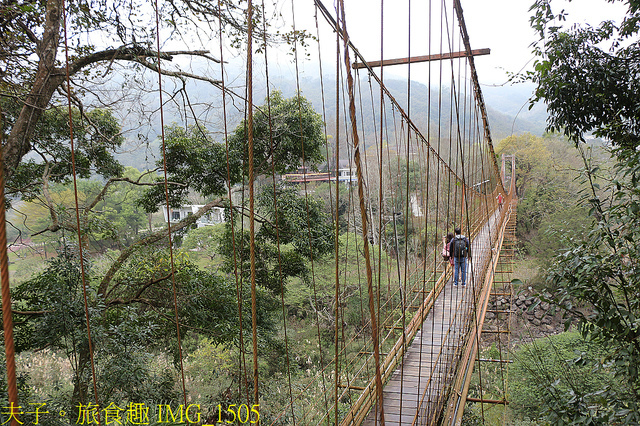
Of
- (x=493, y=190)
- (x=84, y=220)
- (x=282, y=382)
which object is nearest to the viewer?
(x=84, y=220)

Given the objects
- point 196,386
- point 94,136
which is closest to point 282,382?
point 196,386

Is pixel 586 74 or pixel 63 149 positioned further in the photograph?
pixel 63 149

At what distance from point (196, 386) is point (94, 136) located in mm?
3547

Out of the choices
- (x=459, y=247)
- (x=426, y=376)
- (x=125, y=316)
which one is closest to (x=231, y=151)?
(x=125, y=316)

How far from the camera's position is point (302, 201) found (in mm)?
3828

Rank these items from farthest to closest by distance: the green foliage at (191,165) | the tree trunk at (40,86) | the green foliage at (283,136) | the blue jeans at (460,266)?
the green foliage at (283,136), the green foliage at (191,165), the blue jeans at (460,266), the tree trunk at (40,86)

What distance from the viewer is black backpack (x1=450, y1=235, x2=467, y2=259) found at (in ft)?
10.1

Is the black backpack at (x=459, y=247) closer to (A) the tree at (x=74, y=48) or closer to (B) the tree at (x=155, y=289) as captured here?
(B) the tree at (x=155, y=289)

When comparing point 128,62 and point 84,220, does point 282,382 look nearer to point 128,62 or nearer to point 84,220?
point 84,220

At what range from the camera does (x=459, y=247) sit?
3080 mm

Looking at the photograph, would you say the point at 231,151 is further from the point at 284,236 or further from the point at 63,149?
the point at 63,149

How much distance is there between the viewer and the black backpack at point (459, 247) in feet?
10.1

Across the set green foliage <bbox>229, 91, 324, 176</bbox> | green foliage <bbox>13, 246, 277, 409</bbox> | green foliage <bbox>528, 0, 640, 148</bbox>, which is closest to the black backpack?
green foliage <bbox>528, 0, 640, 148</bbox>

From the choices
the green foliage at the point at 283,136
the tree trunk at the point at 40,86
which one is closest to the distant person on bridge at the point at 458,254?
the green foliage at the point at 283,136
